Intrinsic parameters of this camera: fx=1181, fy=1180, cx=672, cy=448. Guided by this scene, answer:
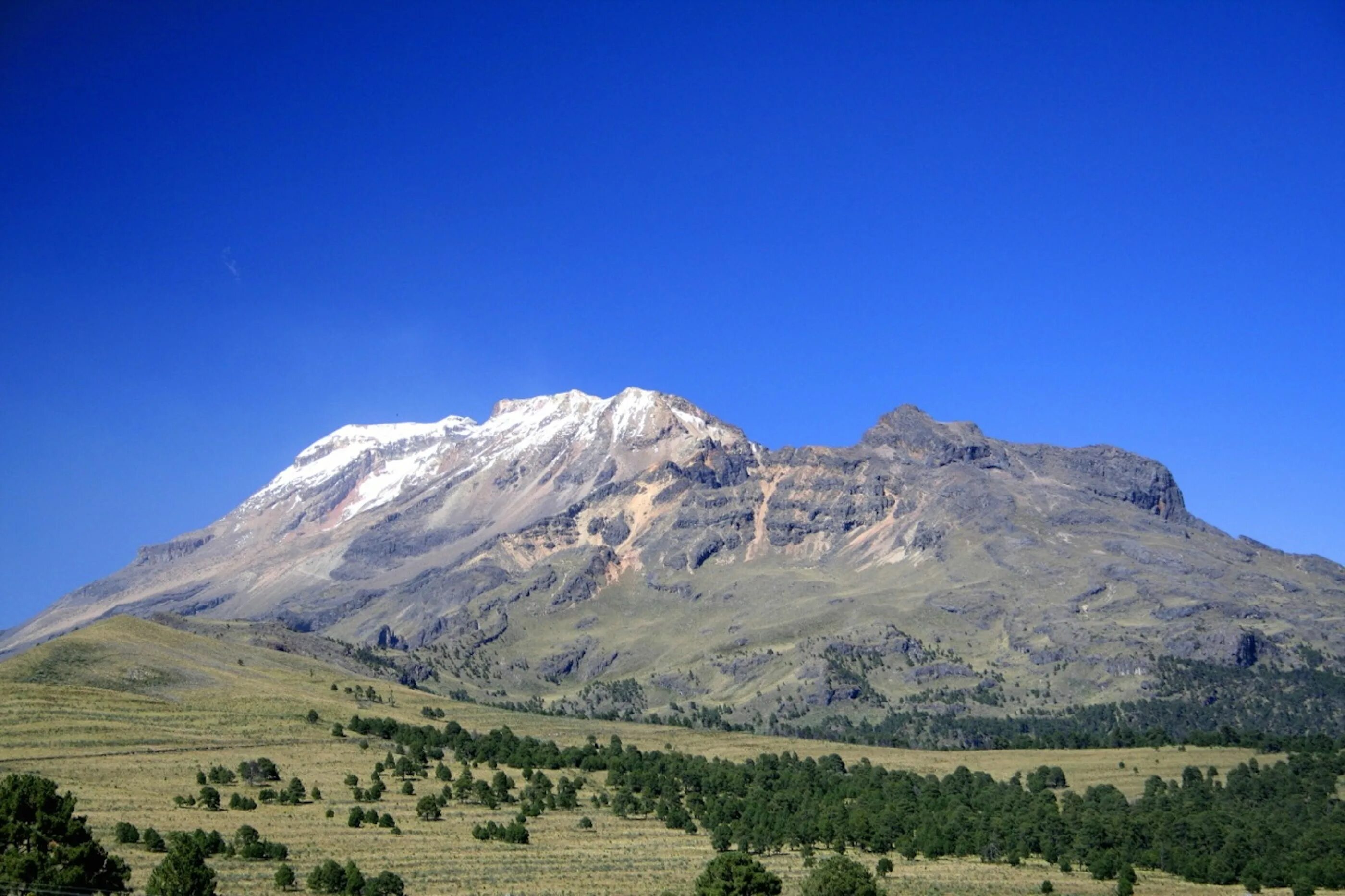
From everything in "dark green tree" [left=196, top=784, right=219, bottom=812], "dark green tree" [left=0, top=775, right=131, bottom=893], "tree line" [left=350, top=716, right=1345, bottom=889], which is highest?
"dark green tree" [left=0, top=775, right=131, bottom=893]

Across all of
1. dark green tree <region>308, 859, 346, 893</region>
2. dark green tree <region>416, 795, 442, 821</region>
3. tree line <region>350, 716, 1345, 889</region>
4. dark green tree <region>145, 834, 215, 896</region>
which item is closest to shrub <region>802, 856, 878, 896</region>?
tree line <region>350, 716, 1345, 889</region>

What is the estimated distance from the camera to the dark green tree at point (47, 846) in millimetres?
76688

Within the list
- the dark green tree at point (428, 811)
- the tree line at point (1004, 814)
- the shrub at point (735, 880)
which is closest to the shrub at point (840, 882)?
the shrub at point (735, 880)

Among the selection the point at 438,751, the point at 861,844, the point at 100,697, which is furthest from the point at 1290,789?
the point at 100,697

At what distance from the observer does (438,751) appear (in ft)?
623

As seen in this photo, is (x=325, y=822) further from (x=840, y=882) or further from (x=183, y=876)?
(x=840, y=882)

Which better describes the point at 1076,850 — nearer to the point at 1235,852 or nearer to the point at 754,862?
the point at 1235,852

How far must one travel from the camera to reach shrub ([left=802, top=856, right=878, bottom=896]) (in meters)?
93.6

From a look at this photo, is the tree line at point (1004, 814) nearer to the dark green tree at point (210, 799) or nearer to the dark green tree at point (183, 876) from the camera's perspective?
the dark green tree at point (210, 799)

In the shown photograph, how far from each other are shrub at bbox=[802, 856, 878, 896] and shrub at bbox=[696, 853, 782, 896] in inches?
129

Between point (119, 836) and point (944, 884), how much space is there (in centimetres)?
7977

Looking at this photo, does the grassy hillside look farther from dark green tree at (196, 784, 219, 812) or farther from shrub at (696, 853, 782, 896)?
shrub at (696, 853, 782, 896)

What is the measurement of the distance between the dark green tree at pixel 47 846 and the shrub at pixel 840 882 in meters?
51.6

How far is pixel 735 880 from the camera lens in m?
95.1
